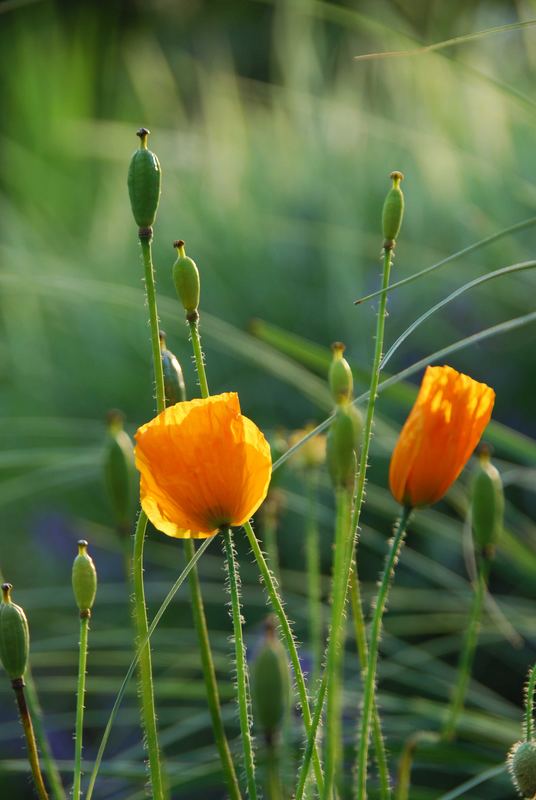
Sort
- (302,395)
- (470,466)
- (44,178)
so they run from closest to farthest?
(470,466) → (302,395) → (44,178)

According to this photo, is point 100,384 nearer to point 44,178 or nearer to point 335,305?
point 335,305

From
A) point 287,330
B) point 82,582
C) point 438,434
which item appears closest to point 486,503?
point 438,434

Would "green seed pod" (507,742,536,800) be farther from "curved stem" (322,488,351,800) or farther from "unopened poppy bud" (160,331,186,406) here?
"unopened poppy bud" (160,331,186,406)

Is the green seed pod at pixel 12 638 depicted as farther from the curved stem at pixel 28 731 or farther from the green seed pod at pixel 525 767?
the green seed pod at pixel 525 767

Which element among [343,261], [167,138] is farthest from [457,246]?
[167,138]

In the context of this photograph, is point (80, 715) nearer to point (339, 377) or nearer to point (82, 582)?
point (82, 582)

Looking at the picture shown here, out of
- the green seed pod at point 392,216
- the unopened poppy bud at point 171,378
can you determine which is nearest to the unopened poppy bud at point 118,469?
the unopened poppy bud at point 171,378
